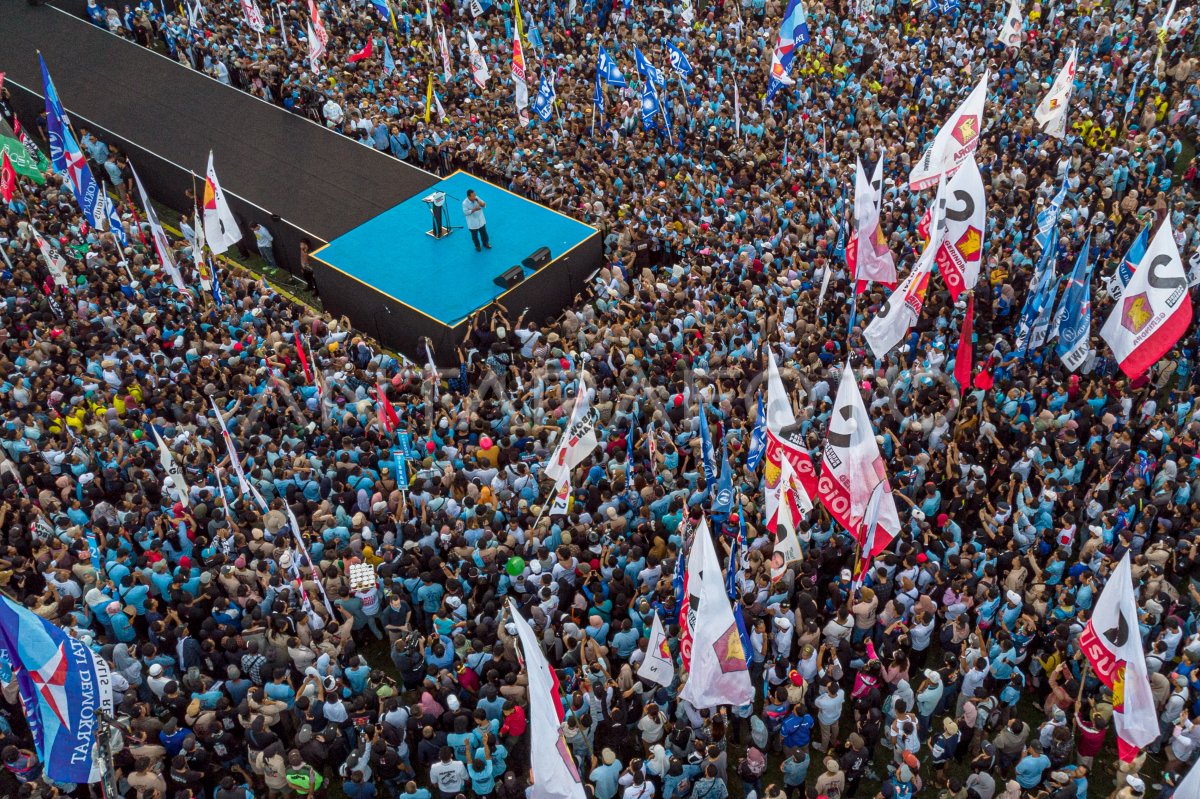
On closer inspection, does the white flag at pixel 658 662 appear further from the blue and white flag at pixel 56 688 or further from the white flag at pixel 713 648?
the blue and white flag at pixel 56 688

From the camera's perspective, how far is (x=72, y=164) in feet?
76.3

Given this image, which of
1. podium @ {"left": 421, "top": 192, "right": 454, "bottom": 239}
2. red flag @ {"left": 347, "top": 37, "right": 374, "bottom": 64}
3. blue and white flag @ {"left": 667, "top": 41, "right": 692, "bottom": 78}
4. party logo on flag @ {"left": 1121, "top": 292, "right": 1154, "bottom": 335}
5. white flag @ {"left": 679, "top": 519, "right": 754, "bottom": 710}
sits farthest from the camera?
red flag @ {"left": 347, "top": 37, "right": 374, "bottom": 64}

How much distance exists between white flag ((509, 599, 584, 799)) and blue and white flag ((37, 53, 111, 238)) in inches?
628

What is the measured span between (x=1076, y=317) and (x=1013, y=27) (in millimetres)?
12999

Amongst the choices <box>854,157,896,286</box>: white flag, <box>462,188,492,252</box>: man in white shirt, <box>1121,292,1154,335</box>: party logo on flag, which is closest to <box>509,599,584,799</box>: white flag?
<box>1121,292,1154,335</box>: party logo on flag

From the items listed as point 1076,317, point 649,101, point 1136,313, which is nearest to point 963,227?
point 1076,317

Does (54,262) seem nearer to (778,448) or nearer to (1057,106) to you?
(778,448)

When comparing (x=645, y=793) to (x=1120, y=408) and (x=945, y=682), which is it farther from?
(x=1120, y=408)

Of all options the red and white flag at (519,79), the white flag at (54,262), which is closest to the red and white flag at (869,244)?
the red and white flag at (519,79)

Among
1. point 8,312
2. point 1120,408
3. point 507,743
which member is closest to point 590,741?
point 507,743

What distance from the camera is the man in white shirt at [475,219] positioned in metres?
25.1

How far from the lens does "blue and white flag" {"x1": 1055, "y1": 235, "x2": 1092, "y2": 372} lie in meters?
19.1

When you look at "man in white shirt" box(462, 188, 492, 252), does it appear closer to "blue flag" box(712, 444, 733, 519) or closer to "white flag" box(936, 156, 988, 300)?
"white flag" box(936, 156, 988, 300)

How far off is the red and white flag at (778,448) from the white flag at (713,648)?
2512 millimetres
